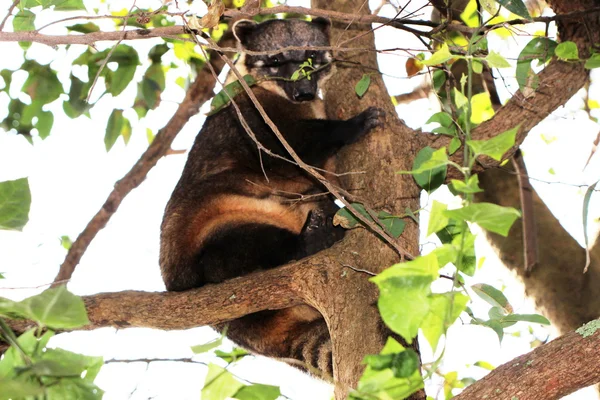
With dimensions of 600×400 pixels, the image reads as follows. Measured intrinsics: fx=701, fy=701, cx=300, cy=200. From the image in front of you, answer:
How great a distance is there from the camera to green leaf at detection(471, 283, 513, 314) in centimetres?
246

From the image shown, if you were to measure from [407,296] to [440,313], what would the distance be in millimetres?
83

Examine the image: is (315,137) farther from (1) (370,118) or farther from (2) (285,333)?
(2) (285,333)

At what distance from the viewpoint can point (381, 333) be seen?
9.90 feet

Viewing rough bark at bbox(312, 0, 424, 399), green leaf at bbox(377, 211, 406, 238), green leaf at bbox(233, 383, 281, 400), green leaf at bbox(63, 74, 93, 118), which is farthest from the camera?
green leaf at bbox(63, 74, 93, 118)

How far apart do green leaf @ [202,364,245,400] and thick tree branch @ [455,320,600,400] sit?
96cm

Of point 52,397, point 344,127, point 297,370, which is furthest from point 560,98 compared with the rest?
point 52,397

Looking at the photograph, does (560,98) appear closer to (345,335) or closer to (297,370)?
(345,335)

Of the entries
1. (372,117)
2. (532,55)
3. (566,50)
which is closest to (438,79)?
(372,117)

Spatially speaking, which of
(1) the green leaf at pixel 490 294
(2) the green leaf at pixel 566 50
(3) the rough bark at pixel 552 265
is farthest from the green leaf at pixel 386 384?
(3) the rough bark at pixel 552 265

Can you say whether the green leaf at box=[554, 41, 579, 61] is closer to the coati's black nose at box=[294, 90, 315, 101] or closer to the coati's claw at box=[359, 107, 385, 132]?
the coati's claw at box=[359, 107, 385, 132]

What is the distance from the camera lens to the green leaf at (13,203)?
1932 millimetres

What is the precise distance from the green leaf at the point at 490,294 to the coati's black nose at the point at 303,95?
2.74 m

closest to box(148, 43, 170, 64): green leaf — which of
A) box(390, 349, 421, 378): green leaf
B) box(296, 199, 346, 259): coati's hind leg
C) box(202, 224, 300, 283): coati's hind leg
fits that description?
box(202, 224, 300, 283): coati's hind leg

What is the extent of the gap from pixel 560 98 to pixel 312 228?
161 cm
